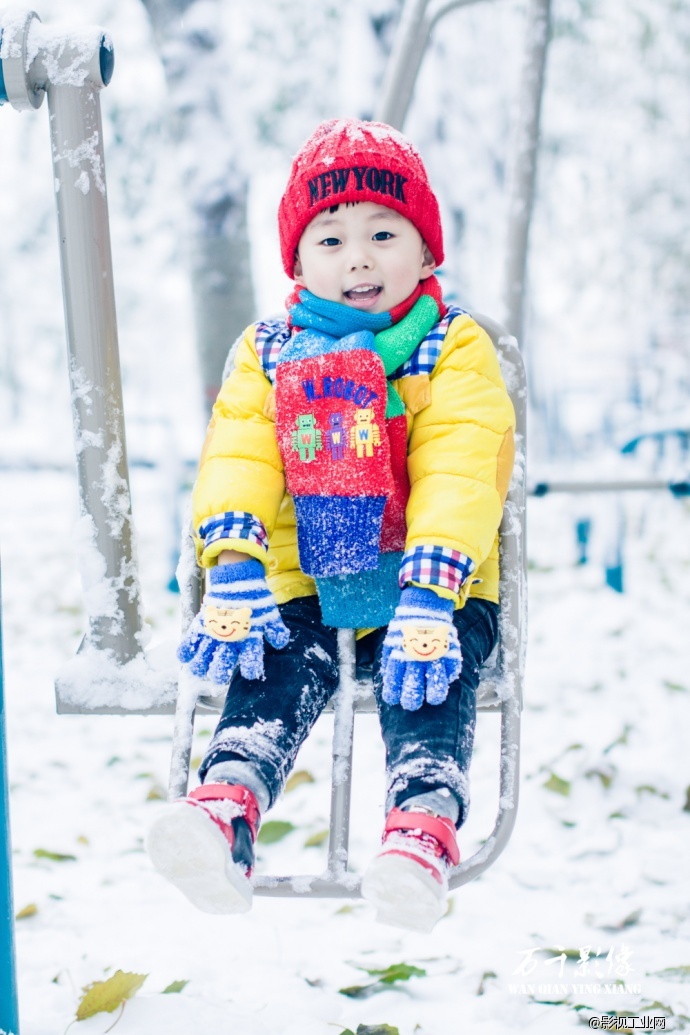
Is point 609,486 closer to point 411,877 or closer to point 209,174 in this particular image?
point 411,877

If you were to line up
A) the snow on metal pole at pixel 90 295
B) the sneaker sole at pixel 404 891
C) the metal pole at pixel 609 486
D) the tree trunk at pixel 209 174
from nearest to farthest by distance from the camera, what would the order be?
the sneaker sole at pixel 404 891 → the snow on metal pole at pixel 90 295 → the metal pole at pixel 609 486 → the tree trunk at pixel 209 174

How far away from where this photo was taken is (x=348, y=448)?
1742 millimetres

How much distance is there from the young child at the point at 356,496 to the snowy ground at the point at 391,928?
1.46 ft

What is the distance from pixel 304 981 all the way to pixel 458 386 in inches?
48.2

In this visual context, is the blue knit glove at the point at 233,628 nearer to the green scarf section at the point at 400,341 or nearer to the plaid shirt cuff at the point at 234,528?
the plaid shirt cuff at the point at 234,528

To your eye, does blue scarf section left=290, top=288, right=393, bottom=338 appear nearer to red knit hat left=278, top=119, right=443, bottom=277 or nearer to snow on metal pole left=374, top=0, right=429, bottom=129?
red knit hat left=278, top=119, right=443, bottom=277

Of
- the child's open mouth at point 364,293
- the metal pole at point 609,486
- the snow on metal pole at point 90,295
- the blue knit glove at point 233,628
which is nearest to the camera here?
the blue knit glove at point 233,628

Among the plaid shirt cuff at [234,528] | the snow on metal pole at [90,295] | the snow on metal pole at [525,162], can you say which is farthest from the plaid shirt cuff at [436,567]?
the snow on metal pole at [525,162]

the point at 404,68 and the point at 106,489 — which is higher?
the point at 404,68

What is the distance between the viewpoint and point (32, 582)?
20.5 feet

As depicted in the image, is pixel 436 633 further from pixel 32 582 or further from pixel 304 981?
pixel 32 582

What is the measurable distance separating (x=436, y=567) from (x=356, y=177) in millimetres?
733

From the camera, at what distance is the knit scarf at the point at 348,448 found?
173 centimetres

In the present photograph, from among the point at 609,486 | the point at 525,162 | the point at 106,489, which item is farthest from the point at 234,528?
the point at 609,486
